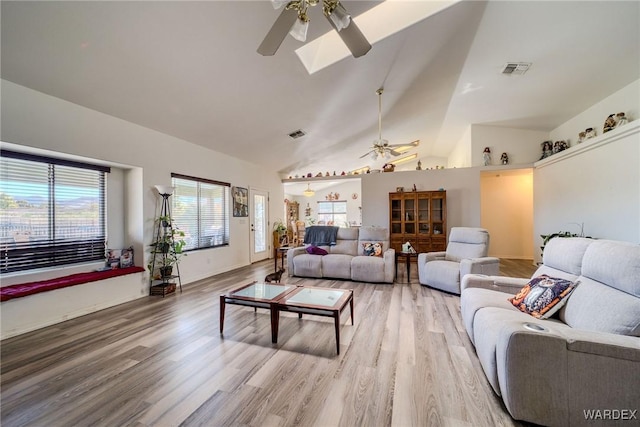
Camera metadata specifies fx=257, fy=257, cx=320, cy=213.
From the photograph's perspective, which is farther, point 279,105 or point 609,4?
point 279,105

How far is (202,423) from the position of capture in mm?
1468

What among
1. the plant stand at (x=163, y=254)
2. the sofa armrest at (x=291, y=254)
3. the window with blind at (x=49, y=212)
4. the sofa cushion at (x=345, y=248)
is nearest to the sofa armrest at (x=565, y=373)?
the sofa cushion at (x=345, y=248)

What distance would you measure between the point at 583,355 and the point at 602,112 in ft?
16.1

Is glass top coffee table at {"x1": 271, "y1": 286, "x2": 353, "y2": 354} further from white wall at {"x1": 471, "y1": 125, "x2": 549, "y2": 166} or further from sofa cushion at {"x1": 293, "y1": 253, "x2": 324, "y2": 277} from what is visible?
white wall at {"x1": 471, "y1": 125, "x2": 549, "y2": 166}

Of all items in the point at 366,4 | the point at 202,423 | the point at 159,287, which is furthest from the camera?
the point at 159,287

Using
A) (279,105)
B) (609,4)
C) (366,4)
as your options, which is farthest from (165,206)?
(609,4)

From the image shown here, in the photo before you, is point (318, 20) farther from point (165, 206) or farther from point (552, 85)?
point (552, 85)

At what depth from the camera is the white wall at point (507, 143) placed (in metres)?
5.79

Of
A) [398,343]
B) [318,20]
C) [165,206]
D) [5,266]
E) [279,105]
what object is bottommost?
[398,343]

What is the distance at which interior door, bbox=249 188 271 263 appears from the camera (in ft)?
21.0

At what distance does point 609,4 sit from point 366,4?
2.38m

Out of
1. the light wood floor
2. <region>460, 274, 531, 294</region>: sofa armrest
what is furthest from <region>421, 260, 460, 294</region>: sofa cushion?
<region>460, 274, 531, 294</region>: sofa armrest

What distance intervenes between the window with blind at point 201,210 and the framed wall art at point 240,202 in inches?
7.7

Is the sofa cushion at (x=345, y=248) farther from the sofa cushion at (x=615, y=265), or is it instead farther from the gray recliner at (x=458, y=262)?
the sofa cushion at (x=615, y=265)
